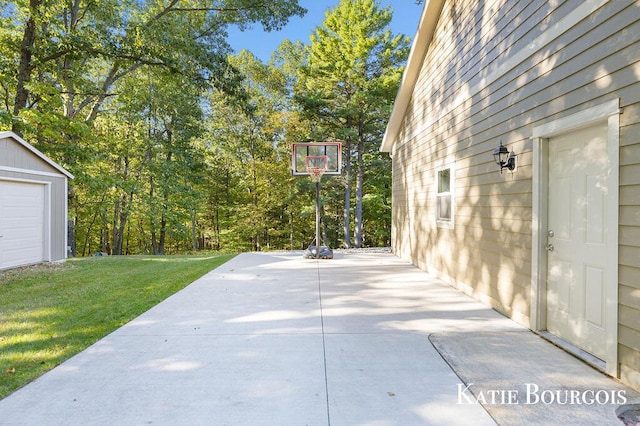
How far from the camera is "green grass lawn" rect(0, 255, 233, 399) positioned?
2.95 meters

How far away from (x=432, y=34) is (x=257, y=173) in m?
12.9

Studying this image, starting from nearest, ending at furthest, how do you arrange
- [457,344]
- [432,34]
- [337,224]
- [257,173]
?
1. [457,344]
2. [432,34]
3. [257,173]
4. [337,224]

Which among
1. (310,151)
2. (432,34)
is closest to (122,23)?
(310,151)

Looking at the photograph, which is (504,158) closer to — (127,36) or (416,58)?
(416,58)

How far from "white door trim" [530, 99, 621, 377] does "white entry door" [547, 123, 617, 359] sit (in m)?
0.05

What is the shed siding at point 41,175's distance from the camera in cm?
660

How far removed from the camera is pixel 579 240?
3111 mm

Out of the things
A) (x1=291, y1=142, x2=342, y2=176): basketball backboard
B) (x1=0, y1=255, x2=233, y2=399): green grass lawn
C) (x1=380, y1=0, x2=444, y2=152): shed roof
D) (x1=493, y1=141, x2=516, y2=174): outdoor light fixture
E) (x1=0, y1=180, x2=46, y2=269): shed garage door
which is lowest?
(x1=0, y1=255, x2=233, y2=399): green grass lawn

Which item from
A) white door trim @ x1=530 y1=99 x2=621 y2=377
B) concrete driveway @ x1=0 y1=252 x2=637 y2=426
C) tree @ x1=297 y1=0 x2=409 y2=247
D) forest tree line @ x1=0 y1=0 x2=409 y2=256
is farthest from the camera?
tree @ x1=297 y1=0 x2=409 y2=247

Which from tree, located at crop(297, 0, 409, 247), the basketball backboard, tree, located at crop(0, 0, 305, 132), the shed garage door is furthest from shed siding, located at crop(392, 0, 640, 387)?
tree, located at crop(297, 0, 409, 247)

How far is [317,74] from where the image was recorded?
17.3 m

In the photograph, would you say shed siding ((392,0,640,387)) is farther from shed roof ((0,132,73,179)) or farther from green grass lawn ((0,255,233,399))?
shed roof ((0,132,73,179))

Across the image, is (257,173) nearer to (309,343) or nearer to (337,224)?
(337,224)

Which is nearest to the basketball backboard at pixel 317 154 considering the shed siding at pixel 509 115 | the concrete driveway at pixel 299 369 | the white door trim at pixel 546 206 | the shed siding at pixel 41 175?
the shed siding at pixel 509 115
